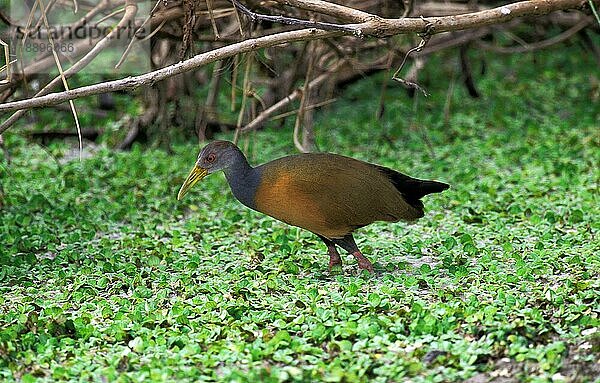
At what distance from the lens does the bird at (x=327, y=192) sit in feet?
15.5

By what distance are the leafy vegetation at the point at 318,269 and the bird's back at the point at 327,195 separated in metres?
0.29

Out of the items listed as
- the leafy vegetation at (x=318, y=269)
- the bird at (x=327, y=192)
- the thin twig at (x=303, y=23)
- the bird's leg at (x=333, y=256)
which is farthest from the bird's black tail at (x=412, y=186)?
the thin twig at (x=303, y=23)

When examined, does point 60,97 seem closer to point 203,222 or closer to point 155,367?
point 155,367

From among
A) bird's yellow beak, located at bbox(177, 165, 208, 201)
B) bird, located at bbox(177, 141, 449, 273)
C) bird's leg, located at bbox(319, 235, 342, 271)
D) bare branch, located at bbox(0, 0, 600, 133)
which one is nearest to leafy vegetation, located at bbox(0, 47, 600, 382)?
bird's leg, located at bbox(319, 235, 342, 271)

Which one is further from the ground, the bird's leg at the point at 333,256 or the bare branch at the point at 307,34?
the bare branch at the point at 307,34

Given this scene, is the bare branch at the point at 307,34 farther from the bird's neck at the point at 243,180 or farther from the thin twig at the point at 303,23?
the bird's neck at the point at 243,180

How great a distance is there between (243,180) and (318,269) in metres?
0.62

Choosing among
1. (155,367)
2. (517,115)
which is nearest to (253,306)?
(155,367)

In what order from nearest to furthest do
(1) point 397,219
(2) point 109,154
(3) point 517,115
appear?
(1) point 397,219 → (2) point 109,154 → (3) point 517,115

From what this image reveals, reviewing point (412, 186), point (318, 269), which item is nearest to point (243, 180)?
point (318, 269)

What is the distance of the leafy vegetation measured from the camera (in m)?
3.69

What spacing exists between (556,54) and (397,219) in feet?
18.6

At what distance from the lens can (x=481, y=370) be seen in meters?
3.57

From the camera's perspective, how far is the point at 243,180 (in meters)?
4.88
